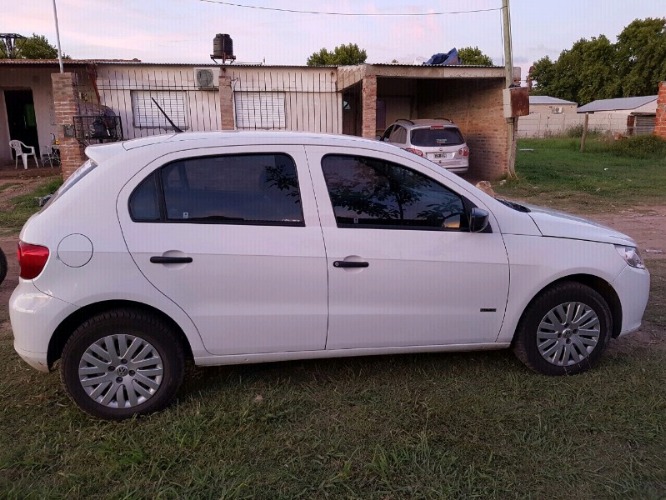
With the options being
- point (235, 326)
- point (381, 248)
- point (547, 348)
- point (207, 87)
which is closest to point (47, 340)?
point (235, 326)

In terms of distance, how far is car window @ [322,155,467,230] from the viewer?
3410 millimetres

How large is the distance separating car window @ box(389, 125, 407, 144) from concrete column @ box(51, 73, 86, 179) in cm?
793

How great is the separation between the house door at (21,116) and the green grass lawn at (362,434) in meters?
16.4

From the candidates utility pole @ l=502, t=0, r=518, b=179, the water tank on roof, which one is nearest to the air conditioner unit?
the water tank on roof

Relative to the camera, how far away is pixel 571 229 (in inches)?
147

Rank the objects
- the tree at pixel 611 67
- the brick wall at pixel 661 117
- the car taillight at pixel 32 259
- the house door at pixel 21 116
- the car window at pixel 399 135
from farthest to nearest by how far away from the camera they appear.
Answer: the tree at pixel 611 67
the brick wall at pixel 661 117
the house door at pixel 21 116
the car window at pixel 399 135
the car taillight at pixel 32 259

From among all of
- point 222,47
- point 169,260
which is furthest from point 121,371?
point 222,47

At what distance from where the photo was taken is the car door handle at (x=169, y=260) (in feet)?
10.2

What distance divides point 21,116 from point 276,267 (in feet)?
59.7

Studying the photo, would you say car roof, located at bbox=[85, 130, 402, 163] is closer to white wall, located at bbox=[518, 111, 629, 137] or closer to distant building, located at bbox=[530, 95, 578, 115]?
white wall, located at bbox=[518, 111, 629, 137]

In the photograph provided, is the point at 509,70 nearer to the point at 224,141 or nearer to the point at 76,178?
the point at 224,141

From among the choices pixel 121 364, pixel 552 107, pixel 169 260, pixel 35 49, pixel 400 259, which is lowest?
pixel 121 364

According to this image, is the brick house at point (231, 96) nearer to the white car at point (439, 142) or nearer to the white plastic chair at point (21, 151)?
the white plastic chair at point (21, 151)

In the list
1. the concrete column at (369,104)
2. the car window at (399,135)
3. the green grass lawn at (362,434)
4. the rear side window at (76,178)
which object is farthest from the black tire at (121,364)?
the car window at (399,135)
